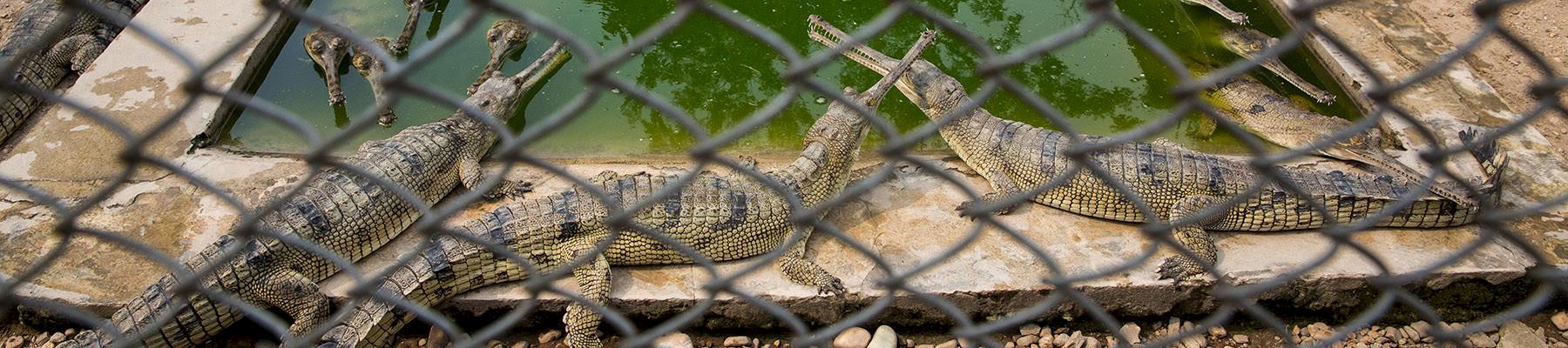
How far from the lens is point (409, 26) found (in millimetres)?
5527

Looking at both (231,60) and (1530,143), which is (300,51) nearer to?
(231,60)

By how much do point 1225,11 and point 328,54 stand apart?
14.8 ft

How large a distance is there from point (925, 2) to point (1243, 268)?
2.66 m

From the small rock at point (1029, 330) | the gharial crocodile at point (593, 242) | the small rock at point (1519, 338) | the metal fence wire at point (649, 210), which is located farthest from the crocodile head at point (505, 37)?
the small rock at point (1519, 338)

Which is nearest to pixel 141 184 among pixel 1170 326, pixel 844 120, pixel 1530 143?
pixel 844 120

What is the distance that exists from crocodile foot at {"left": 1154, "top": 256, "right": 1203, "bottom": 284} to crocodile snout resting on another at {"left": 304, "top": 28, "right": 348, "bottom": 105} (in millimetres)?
3648

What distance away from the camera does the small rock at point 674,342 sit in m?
3.71

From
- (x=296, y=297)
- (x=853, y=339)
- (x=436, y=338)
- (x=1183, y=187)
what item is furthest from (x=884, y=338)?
(x=296, y=297)

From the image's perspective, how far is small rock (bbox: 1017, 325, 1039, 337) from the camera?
3.81 meters

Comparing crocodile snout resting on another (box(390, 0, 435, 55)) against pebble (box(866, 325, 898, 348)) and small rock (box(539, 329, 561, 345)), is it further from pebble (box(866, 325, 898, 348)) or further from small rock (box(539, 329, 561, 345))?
pebble (box(866, 325, 898, 348))

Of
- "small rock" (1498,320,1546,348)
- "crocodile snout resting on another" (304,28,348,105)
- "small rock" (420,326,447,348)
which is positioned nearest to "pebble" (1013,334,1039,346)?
"small rock" (1498,320,1546,348)

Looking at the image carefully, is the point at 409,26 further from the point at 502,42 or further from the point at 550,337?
the point at 550,337

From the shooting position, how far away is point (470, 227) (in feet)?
12.7

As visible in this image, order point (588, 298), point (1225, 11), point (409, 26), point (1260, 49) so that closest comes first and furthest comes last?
point (588, 298) → point (409, 26) → point (1260, 49) → point (1225, 11)
